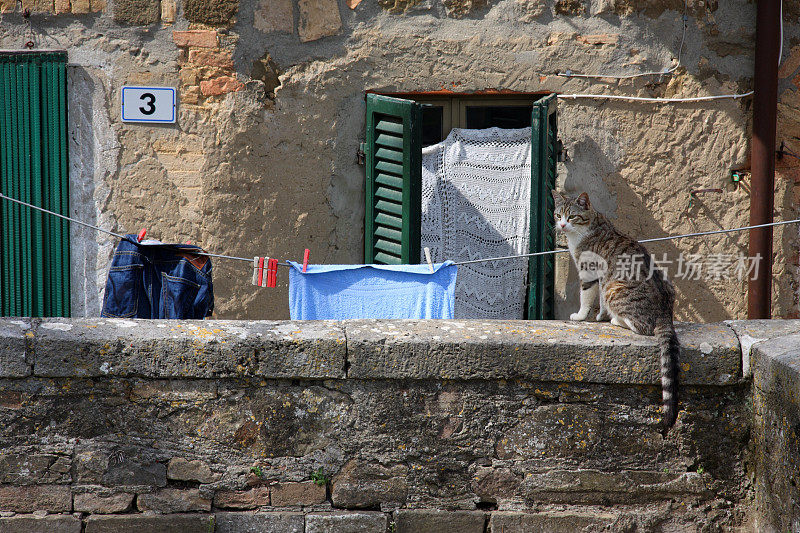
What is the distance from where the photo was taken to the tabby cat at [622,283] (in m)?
3.13

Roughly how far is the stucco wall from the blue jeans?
1.14 metres

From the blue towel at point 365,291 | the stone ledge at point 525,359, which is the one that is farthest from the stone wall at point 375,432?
the blue towel at point 365,291

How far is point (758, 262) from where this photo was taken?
5352 mm

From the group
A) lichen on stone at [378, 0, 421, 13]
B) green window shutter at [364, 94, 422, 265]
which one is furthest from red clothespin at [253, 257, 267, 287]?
lichen on stone at [378, 0, 421, 13]

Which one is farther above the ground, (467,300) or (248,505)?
(467,300)

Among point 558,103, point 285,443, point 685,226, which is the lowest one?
point 285,443

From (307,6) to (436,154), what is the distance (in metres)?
1.26

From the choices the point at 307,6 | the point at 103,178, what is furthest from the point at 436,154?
the point at 103,178

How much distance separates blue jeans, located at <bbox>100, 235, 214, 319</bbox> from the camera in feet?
13.3

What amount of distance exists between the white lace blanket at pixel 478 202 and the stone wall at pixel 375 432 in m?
2.07

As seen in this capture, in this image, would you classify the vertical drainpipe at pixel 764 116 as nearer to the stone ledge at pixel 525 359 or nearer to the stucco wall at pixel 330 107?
the stucco wall at pixel 330 107

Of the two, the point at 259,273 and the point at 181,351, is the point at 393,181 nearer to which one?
the point at 259,273

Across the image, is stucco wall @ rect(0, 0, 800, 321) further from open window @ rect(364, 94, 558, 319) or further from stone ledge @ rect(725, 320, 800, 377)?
stone ledge @ rect(725, 320, 800, 377)

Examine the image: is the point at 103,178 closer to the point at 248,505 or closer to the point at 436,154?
the point at 436,154
